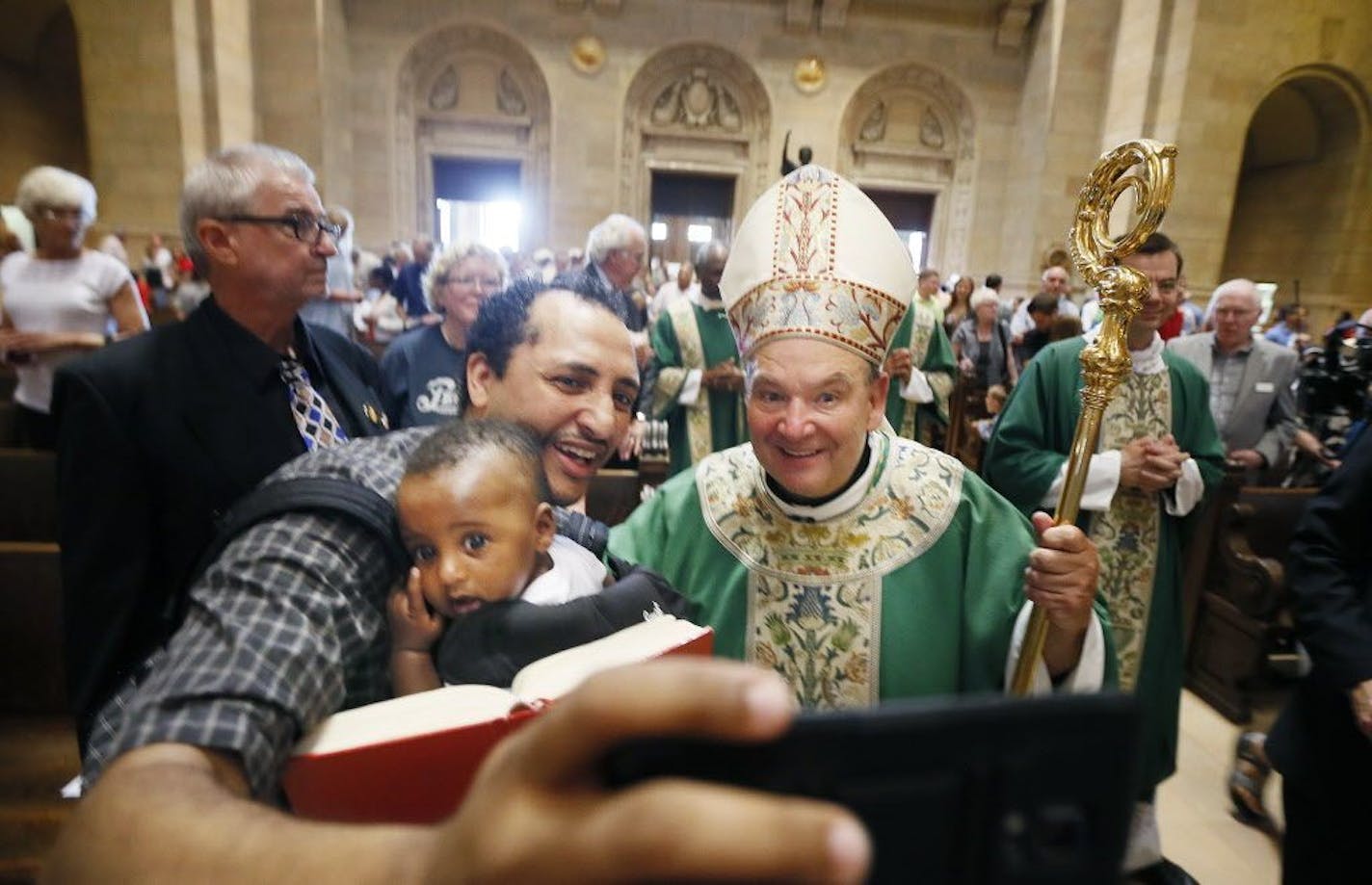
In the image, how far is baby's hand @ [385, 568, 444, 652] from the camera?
80 centimetres

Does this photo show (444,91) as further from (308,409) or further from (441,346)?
(308,409)

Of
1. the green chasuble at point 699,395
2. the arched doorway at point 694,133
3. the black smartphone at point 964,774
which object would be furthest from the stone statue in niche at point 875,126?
the black smartphone at point 964,774

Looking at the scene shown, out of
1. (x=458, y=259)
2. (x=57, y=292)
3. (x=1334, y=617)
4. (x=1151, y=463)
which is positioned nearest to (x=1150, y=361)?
(x=1151, y=463)

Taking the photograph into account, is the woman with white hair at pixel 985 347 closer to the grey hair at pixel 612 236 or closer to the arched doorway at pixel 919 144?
the grey hair at pixel 612 236

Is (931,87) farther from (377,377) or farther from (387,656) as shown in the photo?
(387,656)

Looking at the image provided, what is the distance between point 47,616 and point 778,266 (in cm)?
262

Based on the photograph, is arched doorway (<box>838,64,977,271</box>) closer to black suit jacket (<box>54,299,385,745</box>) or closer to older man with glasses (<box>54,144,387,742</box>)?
older man with glasses (<box>54,144,387,742</box>)

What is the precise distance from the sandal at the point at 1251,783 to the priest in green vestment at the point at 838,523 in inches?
95.2

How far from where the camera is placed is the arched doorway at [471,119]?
13.3 metres

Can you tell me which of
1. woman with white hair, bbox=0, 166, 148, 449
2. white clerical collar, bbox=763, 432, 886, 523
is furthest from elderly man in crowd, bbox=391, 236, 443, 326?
white clerical collar, bbox=763, 432, 886, 523

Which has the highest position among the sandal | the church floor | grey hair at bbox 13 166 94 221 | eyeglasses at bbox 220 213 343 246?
grey hair at bbox 13 166 94 221

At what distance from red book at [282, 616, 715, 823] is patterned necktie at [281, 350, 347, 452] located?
1204 mm

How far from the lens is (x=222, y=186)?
1768 millimetres

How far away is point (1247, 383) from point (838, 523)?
397 centimetres
